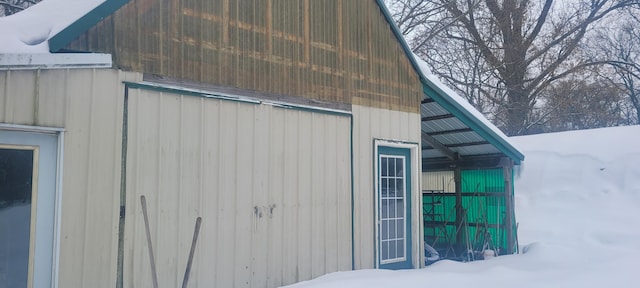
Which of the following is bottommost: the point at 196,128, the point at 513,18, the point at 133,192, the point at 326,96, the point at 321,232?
the point at 321,232

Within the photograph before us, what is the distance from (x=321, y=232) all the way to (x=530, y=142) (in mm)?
12136

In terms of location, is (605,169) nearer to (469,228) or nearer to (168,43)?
(469,228)

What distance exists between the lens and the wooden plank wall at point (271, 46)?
202 inches

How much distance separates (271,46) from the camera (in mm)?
6266

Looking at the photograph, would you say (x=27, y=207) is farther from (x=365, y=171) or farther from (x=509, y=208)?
(x=509, y=208)

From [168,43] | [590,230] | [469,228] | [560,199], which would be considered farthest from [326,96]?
[560,199]

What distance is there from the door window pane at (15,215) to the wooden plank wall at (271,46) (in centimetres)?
109

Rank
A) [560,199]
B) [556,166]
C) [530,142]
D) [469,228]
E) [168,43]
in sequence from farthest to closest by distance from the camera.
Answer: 1. [530,142]
2. [556,166]
3. [560,199]
4. [469,228]
5. [168,43]

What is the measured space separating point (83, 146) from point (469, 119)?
624 cm

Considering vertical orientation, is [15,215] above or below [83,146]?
below

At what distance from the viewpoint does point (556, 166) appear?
49.4 ft

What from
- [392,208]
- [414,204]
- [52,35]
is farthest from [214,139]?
[414,204]

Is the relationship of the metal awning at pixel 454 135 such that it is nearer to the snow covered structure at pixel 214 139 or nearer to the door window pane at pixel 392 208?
the snow covered structure at pixel 214 139

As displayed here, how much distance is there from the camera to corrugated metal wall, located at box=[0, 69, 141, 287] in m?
4.34
